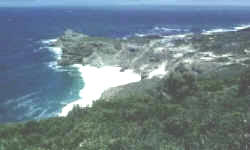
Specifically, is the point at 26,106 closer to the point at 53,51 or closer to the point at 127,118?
the point at 127,118

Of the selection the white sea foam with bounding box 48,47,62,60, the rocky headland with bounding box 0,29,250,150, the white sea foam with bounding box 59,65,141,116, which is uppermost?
the rocky headland with bounding box 0,29,250,150

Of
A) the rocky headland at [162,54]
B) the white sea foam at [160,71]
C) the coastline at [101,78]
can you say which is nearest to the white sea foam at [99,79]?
the coastline at [101,78]

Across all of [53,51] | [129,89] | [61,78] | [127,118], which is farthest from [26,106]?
[53,51]

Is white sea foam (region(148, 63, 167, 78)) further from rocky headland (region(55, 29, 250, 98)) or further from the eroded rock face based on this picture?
the eroded rock face

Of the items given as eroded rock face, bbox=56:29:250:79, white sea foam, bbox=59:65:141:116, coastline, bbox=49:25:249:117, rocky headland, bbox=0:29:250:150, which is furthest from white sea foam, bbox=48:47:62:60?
rocky headland, bbox=0:29:250:150

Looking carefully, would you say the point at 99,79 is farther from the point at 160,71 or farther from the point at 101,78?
the point at 160,71

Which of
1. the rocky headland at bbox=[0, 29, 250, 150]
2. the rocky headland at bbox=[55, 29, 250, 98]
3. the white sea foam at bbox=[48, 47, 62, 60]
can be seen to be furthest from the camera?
the white sea foam at bbox=[48, 47, 62, 60]

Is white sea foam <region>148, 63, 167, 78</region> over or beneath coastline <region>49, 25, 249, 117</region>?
over
